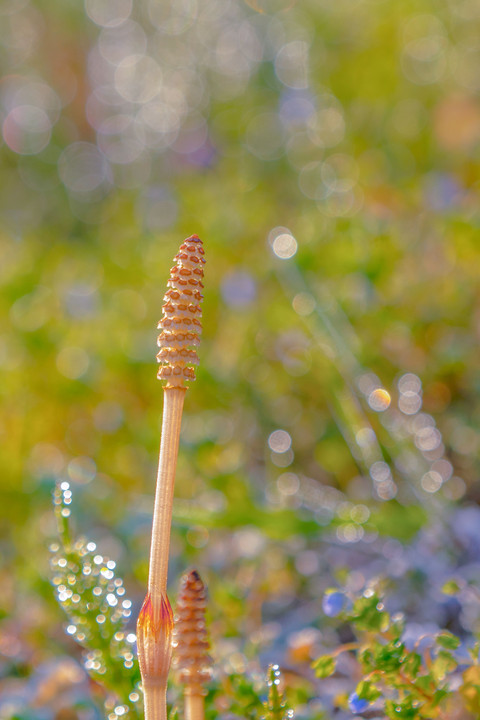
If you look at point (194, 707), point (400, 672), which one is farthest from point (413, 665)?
point (194, 707)

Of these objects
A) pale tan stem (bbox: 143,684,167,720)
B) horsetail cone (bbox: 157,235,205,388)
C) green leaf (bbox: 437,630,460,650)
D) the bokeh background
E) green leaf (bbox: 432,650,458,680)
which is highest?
the bokeh background

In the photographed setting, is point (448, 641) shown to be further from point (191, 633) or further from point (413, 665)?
point (191, 633)

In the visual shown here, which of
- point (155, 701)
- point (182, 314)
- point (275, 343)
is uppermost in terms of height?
point (275, 343)

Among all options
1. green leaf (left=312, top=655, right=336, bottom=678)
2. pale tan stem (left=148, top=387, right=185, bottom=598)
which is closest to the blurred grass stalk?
pale tan stem (left=148, top=387, right=185, bottom=598)

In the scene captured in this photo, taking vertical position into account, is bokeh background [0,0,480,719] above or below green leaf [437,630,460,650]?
above

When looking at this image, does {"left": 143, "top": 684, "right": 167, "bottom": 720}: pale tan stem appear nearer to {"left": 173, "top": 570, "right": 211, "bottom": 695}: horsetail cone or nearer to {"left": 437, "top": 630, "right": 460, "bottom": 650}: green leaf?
{"left": 173, "top": 570, "right": 211, "bottom": 695}: horsetail cone

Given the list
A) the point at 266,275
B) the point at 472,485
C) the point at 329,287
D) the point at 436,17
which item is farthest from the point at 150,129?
the point at 472,485

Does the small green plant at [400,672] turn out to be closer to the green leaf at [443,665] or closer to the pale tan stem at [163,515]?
the green leaf at [443,665]

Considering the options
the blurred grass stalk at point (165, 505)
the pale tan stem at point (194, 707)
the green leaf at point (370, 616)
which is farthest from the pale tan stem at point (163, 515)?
the green leaf at point (370, 616)
